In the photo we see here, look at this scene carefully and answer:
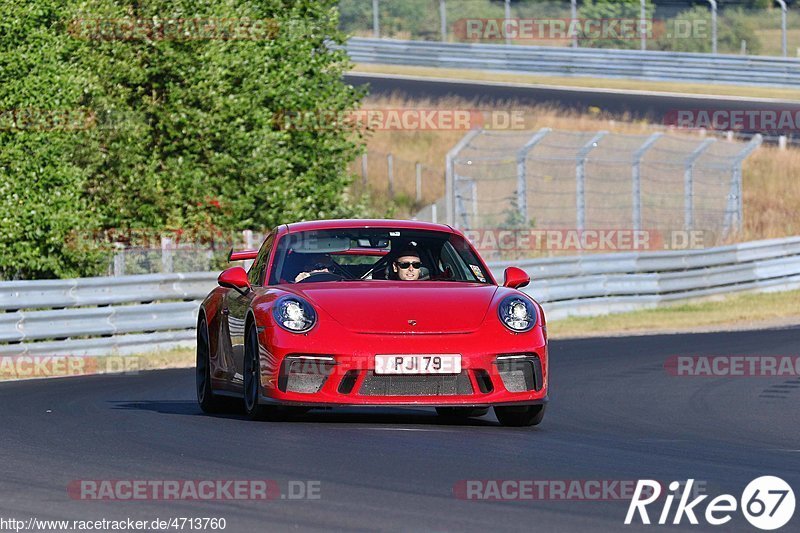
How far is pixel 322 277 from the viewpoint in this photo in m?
10.2

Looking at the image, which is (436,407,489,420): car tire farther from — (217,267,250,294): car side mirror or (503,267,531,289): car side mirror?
(217,267,250,294): car side mirror

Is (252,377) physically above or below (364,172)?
above

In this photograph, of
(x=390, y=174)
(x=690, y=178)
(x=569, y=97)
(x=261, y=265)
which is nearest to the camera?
(x=261, y=265)

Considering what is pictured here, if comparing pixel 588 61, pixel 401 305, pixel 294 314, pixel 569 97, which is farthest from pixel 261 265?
pixel 588 61

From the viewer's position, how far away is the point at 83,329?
17594mm

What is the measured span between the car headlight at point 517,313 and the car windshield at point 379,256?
768mm

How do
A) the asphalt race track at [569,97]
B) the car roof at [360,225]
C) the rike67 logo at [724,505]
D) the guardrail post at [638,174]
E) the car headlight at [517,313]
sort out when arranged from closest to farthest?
the rike67 logo at [724,505]
the car headlight at [517,313]
the car roof at [360,225]
the guardrail post at [638,174]
the asphalt race track at [569,97]

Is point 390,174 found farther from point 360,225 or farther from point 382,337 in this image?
point 382,337

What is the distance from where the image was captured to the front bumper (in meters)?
9.12

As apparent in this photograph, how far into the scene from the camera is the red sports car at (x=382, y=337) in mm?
9141

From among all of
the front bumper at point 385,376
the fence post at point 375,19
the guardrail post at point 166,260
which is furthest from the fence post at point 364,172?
the front bumper at point 385,376

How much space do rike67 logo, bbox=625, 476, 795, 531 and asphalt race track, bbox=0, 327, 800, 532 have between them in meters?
0.07

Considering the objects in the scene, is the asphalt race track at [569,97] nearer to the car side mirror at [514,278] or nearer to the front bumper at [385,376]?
the car side mirror at [514,278]

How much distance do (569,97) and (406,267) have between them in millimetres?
34086
